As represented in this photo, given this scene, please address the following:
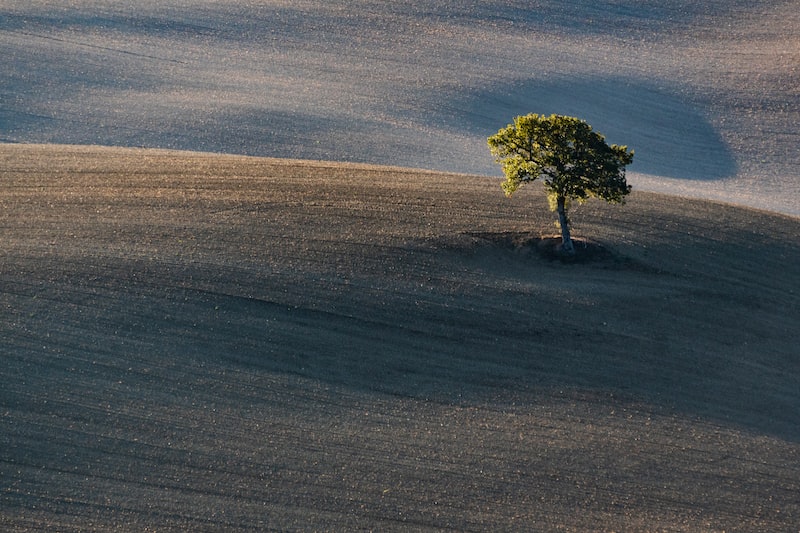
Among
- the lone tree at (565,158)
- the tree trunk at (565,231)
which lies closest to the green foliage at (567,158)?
the lone tree at (565,158)

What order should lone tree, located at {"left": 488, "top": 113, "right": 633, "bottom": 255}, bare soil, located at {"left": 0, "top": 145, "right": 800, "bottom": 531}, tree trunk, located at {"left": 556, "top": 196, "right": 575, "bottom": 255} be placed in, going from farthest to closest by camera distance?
tree trunk, located at {"left": 556, "top": 196, "right": 575, "bottom": 255}, lone tree, located at {"left": 488, "top": 113, "right": 633, "bottom": 255}, bare soil, located at {"left": 0, "top": 145, "right": 800, "bottom": 531}

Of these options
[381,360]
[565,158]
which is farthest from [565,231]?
[381,360]

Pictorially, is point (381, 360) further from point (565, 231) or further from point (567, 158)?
point (567, 158)

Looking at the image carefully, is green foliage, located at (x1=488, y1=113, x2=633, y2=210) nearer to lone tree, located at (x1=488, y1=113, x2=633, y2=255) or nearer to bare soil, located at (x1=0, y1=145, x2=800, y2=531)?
lone tree, located at (x1=488, y1=113, x2=633, y2=255)

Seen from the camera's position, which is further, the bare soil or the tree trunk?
the tree trunk

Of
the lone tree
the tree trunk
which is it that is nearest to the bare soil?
the tree trunk

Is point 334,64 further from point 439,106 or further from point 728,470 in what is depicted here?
point 728,470
